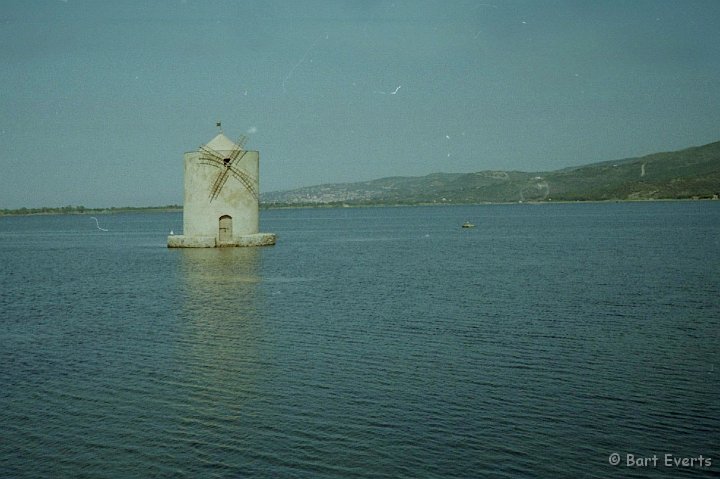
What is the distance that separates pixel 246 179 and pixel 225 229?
3.60 meters

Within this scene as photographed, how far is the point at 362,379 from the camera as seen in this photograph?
16719 mm

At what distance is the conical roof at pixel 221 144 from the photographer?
177 ft

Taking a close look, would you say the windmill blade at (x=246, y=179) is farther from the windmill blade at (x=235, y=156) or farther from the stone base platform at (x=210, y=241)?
the stone base platform at (x=210, y=241)

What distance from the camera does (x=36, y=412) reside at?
14.5 m

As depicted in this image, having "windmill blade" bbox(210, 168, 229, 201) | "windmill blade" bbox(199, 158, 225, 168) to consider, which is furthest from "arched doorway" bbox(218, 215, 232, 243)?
"windmill blade" bbox(199, 158, 225, 168)

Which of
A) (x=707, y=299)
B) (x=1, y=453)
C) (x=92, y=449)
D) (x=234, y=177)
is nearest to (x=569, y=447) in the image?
(x=92, y=449)

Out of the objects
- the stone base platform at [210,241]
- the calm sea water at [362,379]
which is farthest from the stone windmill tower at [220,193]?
the calm sea water at [362,379]

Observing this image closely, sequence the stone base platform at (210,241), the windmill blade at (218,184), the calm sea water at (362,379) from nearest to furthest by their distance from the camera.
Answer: the calm sea water at (362,379) < the windmill blade at (218,184) < the stone base platform at (210,241)

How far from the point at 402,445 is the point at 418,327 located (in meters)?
10.6

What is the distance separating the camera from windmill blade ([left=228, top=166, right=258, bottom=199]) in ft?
177

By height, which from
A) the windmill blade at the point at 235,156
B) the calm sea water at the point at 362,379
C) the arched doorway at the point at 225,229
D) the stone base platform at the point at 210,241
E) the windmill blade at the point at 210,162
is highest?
the windmill blade at the point at 235,156

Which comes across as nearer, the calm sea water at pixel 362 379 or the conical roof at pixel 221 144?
the calm sea water at pixel 362 379

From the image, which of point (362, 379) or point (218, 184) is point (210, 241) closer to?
point (218, 184)

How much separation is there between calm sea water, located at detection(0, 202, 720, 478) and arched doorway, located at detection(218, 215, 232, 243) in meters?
20.3
